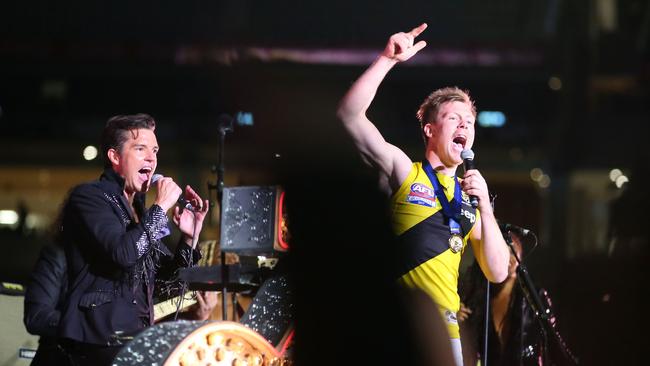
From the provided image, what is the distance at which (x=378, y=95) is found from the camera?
4941 mm

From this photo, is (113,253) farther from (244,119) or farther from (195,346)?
(244,119)

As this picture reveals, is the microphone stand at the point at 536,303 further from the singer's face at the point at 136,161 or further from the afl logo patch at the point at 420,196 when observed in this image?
the singer's face at the point at 136,161

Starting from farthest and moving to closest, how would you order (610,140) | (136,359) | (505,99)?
(610,140)
(505,99)
(136,359)

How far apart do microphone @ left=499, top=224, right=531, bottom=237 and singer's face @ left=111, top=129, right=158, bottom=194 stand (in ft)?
4.63

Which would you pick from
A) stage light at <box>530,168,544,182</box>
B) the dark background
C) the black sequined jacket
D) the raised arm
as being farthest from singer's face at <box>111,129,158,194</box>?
stage light at <box>530,168,544,182</box>

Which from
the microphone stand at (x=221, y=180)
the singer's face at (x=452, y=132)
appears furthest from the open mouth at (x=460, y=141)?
the microphone stand at (x=221, y=180)

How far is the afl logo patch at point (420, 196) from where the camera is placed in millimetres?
2873

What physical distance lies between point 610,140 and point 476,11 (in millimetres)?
3642

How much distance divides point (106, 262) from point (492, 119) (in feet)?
23.7

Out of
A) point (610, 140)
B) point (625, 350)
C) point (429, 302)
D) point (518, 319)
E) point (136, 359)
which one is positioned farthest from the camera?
point (610, 140)

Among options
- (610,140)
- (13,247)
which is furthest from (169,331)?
(610,140)

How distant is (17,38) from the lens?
955cm

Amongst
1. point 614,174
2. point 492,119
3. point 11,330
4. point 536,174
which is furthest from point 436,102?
point 614,174

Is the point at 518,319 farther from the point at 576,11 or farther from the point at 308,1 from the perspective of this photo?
the point at 576,11
